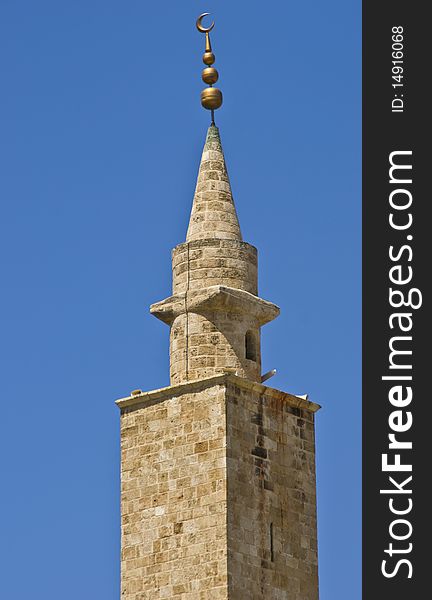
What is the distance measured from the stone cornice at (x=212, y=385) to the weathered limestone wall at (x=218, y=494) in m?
0.02

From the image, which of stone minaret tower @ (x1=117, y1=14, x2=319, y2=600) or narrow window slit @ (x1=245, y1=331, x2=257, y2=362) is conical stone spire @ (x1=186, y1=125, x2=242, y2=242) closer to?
stone minaret tower @ (x1=117, y1=14, x2=319, y2=600)

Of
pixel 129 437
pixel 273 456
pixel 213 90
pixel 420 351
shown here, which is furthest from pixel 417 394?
pixel 213 90

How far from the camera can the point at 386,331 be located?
83.5 ft

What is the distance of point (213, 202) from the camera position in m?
28.1

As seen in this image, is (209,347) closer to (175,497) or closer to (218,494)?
(175,497)

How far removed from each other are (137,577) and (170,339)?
3601mm

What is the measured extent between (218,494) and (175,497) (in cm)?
86

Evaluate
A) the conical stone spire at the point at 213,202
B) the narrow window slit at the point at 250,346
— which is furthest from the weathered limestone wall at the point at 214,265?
the narrow window slit at the point at 250,346

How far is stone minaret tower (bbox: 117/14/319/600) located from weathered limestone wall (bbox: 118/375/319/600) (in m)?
0.02

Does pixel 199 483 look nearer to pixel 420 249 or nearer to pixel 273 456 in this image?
pixel 273 456

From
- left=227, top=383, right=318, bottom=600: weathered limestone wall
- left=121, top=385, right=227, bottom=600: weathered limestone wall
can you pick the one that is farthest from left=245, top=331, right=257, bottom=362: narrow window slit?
left=121, top=385, right=227, bottom=600: weathered limestone wall

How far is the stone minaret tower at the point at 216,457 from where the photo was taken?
2559cm

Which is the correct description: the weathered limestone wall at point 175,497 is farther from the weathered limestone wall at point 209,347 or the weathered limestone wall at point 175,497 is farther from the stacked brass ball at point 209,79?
the stacked brass ball at point 209,79

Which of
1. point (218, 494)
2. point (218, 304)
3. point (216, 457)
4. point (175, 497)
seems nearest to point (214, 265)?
point (218, 304)
